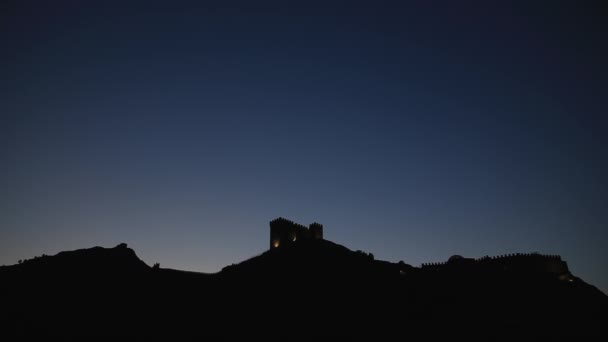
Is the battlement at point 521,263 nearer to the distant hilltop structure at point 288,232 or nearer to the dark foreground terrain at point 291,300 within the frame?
the dark foreground terrain at point 291,300

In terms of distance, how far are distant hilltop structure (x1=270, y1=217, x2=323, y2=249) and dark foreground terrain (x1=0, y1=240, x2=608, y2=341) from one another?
15.2 meters

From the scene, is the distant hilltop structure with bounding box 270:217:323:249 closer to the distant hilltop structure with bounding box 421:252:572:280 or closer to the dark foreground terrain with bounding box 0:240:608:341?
the dark foreground terrain with bounding box 0:240:608:341

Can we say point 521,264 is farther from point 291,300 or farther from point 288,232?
point 288,232

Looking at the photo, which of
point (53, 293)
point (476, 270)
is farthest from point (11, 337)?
point (476, 270)

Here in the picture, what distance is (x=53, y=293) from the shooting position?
44.5 m

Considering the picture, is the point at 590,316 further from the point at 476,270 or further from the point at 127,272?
the point at 127,272

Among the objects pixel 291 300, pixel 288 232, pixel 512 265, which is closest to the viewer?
pixel 291 300

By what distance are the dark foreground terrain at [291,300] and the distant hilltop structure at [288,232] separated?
600 inches

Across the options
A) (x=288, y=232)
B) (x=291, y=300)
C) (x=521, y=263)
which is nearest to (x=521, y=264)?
(x=521, y=263)

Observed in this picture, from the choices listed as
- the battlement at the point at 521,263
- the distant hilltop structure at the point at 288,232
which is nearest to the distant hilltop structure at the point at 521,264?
the battlement at the point at 521,263

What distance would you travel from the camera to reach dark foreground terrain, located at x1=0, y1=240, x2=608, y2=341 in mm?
Answer: 44094

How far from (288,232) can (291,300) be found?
3043 cm

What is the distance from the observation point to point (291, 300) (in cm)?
5219

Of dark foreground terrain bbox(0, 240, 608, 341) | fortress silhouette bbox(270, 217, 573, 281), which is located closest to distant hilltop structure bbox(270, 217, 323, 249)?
dark foreground terrain bbox(0, 240, 608, 341)
